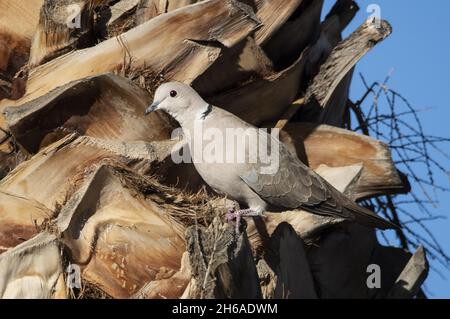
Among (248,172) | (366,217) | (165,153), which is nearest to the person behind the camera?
(165,153)

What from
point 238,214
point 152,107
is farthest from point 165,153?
point 238,214

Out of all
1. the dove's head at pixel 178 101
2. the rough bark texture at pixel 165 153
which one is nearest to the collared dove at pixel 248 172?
the dove's head at pixel 178 101

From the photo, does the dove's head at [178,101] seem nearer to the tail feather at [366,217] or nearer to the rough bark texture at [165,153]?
the rough bark texture at [165,153]

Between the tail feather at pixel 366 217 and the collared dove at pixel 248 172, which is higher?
the collared dove at pixel 248 172

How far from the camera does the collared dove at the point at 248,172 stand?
5.50m

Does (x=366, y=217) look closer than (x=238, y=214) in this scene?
No

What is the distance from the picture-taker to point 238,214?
5.46 meters

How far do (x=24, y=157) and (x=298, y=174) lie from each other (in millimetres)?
1524

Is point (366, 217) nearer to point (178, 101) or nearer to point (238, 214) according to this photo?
point (238, 214)

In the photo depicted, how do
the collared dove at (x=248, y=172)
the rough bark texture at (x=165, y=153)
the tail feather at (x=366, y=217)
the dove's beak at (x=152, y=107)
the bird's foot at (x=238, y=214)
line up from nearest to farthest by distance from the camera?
the rough bark texture at (x=165, y=153)
the dove's beak at (x=152, y=107)
the bird's foot at (x=238, y=214)
the collared dove at (x=248, y=172)
the tail feather at (x=366, y=217)

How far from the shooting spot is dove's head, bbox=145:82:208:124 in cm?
532

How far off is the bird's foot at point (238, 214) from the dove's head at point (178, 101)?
568 millimetres

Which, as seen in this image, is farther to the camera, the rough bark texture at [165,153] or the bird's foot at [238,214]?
the bird's foot at [238,214]

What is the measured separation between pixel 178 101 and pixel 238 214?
2.20 ft
